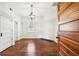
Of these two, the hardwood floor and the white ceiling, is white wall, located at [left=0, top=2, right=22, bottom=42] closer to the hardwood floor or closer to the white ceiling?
the white ceiling

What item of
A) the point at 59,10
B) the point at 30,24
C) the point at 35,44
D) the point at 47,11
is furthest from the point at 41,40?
the point at 59,10

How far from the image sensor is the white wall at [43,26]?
4.03ft

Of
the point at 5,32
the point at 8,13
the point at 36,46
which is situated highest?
the point at 8,13

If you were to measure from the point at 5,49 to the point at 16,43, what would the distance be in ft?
0.59

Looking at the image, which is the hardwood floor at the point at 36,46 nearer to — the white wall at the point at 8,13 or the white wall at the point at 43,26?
the white wall at the point at 43,26

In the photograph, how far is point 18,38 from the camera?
1.28 meters

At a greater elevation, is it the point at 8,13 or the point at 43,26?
the point at 8,13

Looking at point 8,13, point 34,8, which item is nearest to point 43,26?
point 34,8

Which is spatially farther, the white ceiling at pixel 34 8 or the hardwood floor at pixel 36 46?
the hardwood floor at pixel 36 46

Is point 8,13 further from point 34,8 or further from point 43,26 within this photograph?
point 43,26

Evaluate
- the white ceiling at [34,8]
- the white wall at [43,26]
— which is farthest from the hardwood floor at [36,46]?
the white ceiling at [34,8]

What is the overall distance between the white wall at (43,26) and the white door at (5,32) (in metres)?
0.18

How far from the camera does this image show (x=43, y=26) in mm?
1286

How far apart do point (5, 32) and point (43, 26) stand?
1.61 ft
